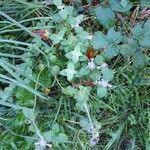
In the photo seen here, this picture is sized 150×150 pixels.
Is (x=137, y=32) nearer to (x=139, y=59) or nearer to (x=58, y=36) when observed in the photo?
(x=139, y=59)

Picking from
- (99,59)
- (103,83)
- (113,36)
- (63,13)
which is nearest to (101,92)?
(103,83)

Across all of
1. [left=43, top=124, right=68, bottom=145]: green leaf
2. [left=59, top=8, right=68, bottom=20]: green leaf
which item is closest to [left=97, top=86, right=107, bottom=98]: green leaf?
[left=43, top=124, right=68, bottom=145]: green leaf

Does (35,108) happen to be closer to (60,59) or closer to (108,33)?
(60,59)

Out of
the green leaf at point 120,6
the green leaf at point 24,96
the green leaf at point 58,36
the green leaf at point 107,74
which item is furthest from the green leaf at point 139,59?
the green leaf at point 24,96

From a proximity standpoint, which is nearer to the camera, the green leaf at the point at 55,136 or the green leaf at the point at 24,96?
the green leaf at the point at 55,136

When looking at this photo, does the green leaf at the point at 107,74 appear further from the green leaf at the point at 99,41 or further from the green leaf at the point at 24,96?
the green leaf at the point at 24,96
